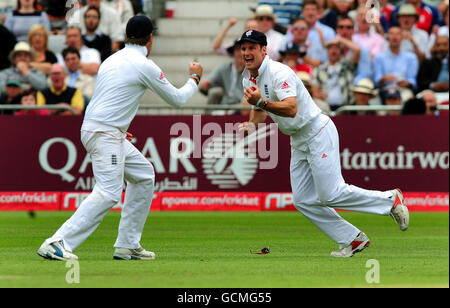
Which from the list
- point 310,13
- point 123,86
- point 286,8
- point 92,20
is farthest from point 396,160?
point 123,86

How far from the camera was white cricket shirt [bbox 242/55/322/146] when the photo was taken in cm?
1005

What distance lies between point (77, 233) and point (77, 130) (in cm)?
800

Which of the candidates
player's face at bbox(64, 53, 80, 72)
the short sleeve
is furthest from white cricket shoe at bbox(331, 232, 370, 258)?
player's face at bbox(64, 53, 80, 72)

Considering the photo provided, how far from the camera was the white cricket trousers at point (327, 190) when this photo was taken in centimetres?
1027

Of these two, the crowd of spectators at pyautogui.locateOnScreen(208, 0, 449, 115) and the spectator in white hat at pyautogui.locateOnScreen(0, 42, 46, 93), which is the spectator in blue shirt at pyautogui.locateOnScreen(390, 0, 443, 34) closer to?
the crowd of spectators at pyautogui.locateOnScreen(208, 0, 449, 115)

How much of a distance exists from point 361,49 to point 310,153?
9.59 metres

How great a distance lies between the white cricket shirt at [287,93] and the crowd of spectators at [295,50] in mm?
7399

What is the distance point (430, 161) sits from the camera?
696 inches

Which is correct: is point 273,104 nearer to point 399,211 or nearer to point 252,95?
point 252,95

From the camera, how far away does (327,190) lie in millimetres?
10266
